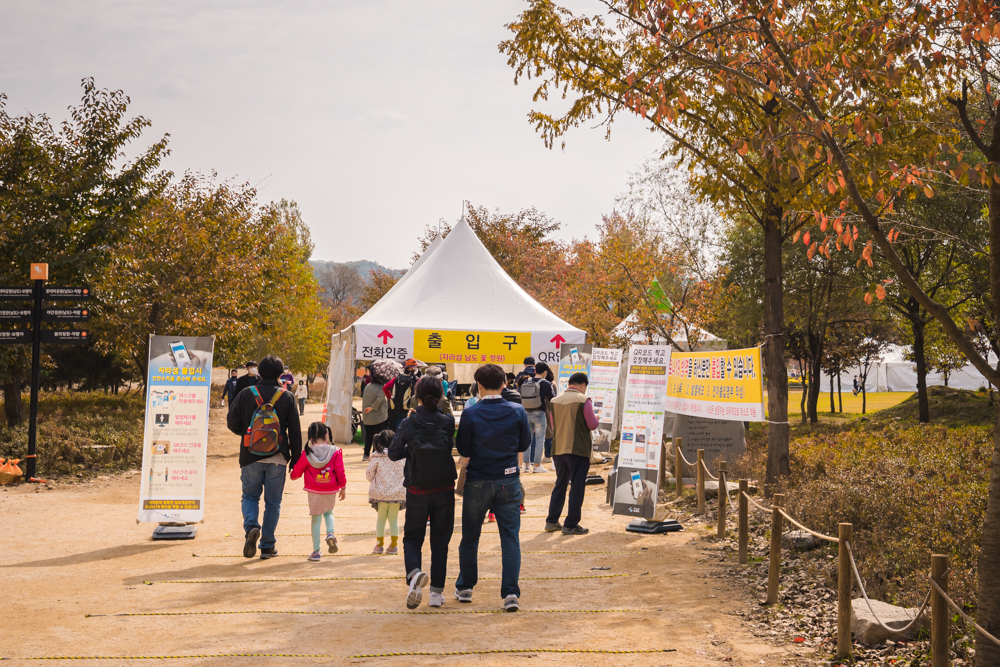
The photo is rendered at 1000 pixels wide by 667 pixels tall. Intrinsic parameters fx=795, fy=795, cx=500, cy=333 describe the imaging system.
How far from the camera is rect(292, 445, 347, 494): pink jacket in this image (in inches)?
302

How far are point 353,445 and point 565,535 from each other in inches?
412

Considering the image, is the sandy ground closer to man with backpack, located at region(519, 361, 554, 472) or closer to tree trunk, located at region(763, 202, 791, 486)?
tree trunk, located at region(763, 202, 791, 486)

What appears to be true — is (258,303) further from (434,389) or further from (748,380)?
(434,389)

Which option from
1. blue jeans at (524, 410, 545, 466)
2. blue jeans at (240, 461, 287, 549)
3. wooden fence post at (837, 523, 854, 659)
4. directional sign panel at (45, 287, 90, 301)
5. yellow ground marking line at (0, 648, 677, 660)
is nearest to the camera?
yellow ground marking line at (0, 648, 677, 660)

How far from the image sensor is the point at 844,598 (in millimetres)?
5078

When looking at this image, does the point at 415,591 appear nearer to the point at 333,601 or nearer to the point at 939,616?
the point at 333,601

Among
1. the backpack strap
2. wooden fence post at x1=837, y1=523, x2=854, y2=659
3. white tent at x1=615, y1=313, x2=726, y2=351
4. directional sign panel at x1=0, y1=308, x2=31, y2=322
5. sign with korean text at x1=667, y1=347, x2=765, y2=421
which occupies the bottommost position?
wooden fence post at x1=837, y1=523, x2=854, y2=659

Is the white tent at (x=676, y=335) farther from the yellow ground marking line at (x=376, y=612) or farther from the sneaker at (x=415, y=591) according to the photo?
the sneaker at (x=415, y=591)

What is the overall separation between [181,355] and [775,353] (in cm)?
703

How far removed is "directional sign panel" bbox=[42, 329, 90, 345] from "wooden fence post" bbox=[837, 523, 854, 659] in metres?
12.3

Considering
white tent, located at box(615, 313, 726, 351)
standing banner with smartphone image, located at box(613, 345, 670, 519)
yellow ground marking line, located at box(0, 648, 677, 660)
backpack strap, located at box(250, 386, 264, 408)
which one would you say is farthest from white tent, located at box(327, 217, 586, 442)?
yellow ground marking line, located at box(0, 648, 677, 660)

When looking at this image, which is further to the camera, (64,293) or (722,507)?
(64,293)

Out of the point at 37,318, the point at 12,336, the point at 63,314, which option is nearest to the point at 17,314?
the point at 12,336

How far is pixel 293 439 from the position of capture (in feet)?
25.1
